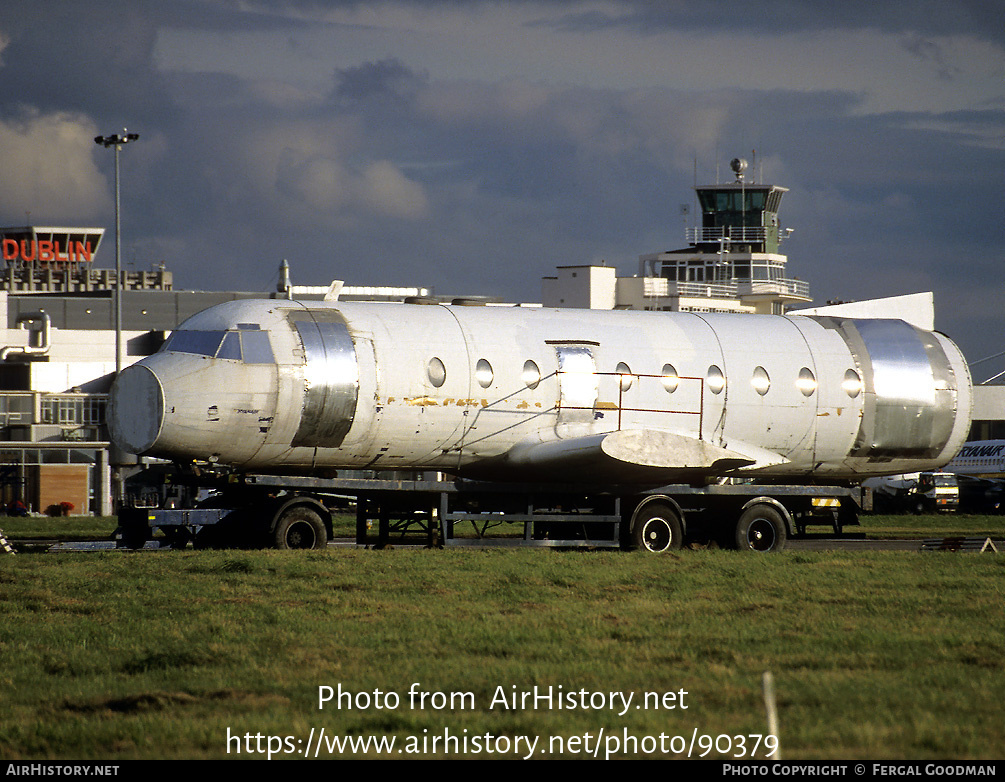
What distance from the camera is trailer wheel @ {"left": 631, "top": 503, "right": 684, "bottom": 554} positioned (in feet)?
87.4

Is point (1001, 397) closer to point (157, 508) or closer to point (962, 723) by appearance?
point (157, 508)

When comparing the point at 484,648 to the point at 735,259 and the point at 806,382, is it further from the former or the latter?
the point at 735,259

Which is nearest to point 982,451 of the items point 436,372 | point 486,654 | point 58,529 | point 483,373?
point 58,529

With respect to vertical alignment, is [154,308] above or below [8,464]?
above

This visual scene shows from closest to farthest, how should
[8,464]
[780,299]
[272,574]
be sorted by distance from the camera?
[272,574] < [8,464] < [780,299]

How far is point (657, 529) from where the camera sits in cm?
2694

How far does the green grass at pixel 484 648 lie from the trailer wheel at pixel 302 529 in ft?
5.47

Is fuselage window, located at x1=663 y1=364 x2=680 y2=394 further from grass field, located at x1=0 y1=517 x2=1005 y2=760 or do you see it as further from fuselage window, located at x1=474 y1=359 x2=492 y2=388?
grass field, located at x1=0 y1=517 x2=1005 y2=760

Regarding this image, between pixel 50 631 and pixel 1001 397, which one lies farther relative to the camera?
pixel 1001 397

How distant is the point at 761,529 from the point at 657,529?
2.49m

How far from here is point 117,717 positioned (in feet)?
34.9

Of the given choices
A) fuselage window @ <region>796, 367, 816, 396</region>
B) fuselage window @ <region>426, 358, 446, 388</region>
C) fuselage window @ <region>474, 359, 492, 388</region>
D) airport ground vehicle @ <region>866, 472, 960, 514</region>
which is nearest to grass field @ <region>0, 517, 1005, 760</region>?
fuselage window @ <region>426, 358, 446, 388</region>
